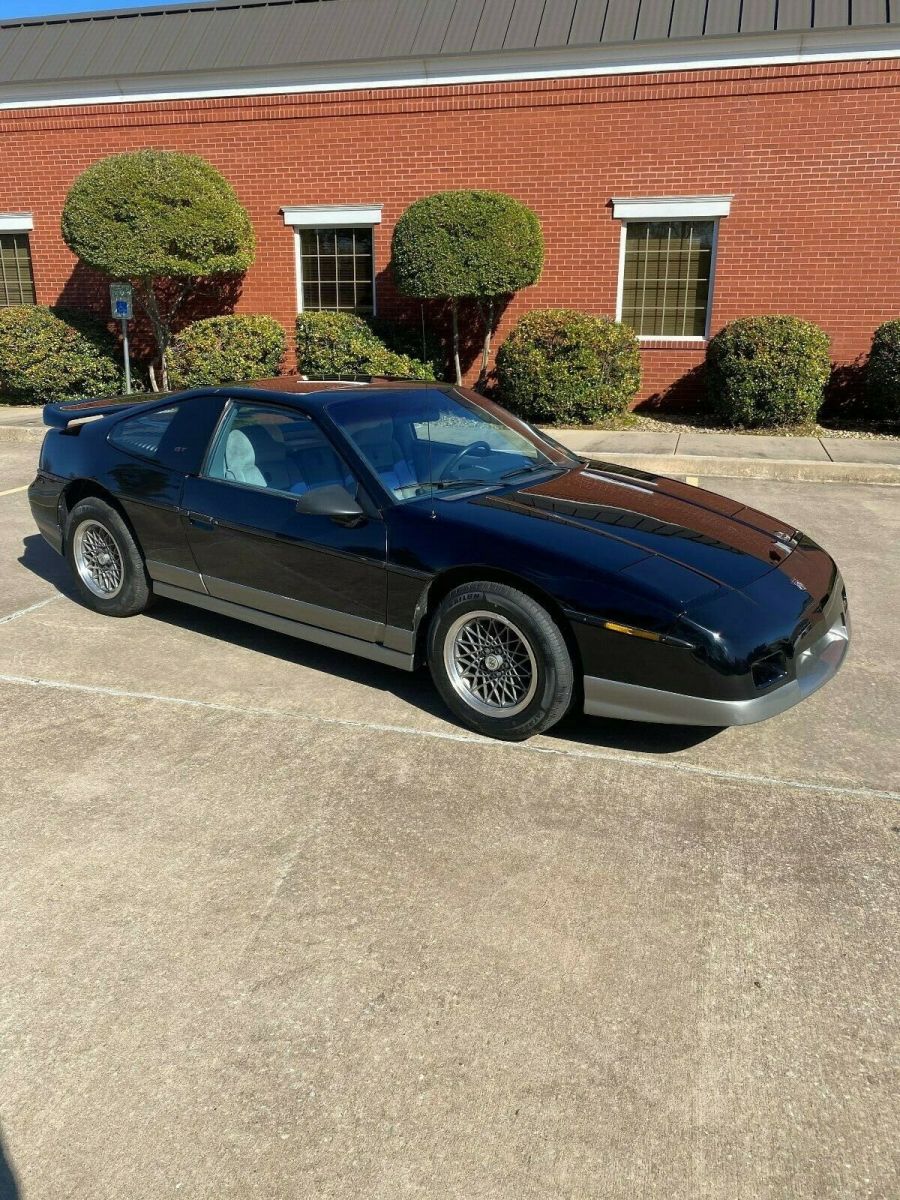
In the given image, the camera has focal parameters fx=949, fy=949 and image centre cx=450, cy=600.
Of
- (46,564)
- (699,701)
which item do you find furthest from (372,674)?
(46,564)

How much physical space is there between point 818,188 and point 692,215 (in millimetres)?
1639

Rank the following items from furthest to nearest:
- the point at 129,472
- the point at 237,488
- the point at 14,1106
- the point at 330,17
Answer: the point at 330,17, the point at 129,472, the point at 237,488, the point at 14,1106

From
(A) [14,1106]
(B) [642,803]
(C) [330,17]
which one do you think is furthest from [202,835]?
(C) [330,17]

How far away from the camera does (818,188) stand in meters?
12.7

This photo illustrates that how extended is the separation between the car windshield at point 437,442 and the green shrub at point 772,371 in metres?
7.64

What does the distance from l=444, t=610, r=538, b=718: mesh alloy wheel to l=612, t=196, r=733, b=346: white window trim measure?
10830 mm

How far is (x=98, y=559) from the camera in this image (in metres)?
5.55

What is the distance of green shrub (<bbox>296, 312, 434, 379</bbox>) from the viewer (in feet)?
43.0

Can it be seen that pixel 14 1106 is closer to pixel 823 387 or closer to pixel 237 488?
pixel 237 488

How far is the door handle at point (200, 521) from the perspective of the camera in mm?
4801

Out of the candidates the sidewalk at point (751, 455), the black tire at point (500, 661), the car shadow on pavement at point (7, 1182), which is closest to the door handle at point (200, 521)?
the black tire at point (500, 661)

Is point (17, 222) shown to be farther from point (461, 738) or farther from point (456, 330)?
point (461, 738)

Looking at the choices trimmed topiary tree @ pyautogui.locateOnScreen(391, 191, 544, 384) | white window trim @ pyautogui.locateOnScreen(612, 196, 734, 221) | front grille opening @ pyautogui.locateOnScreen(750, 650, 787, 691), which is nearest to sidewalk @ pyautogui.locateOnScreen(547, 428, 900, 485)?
trimmed topiary tree @ pyautogui.locateOnScreen(391, 191, 544, 384)

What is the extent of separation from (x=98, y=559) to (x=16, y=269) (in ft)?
43.4
